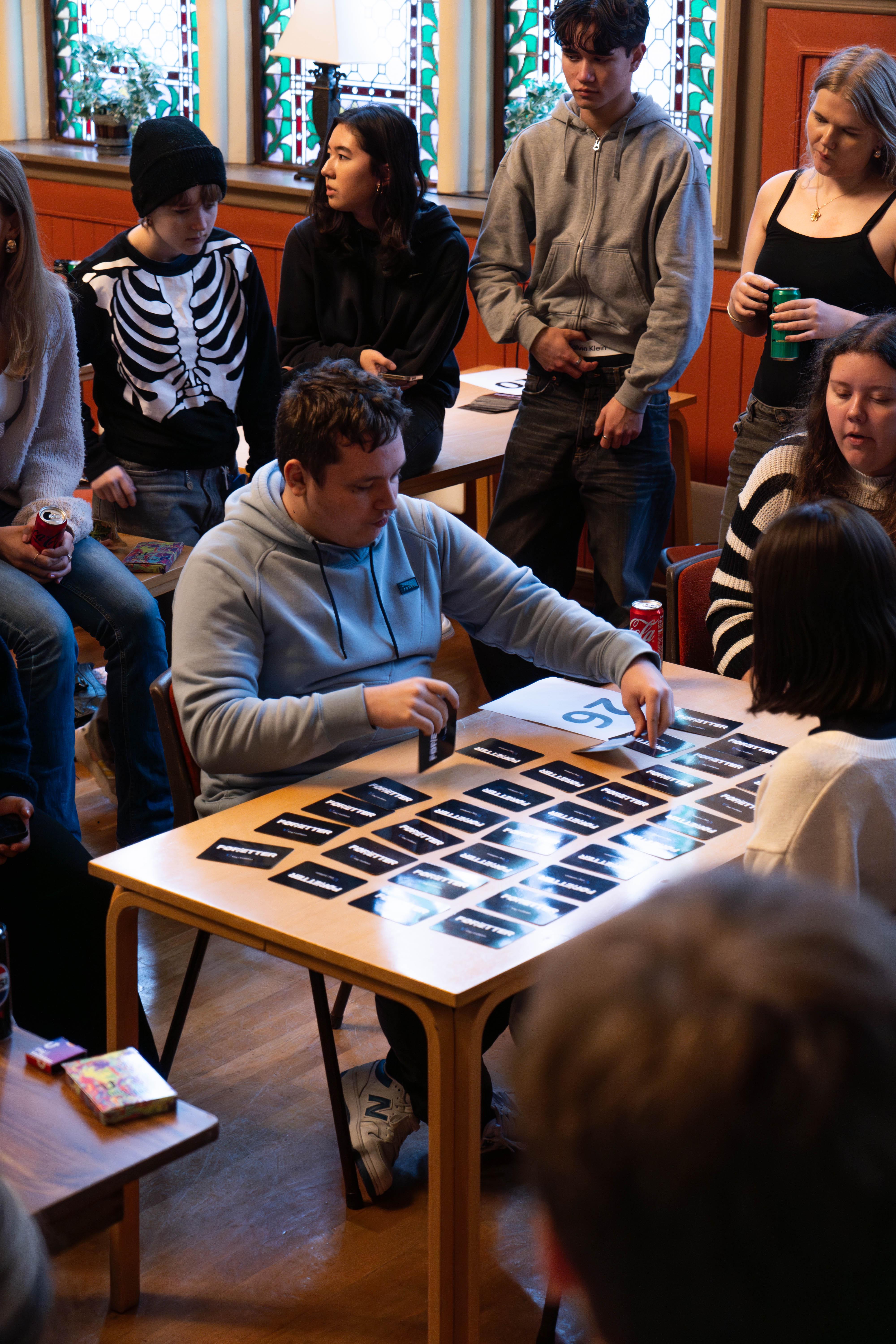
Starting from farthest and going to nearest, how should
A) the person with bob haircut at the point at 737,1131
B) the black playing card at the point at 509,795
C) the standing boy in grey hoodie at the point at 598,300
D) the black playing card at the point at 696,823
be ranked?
1. the standing boy in grey hoodie at the point at 598,300
2. the black playing card at the point at 509,795
3. the black playing card at the point at 696,823
4. the person with bob haircut at the point at 737,1131

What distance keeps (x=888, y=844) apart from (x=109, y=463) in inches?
94.0

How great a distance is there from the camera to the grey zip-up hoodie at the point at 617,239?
3.32 m

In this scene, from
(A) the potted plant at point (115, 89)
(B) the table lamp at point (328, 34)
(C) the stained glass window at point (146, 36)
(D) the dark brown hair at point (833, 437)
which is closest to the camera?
(D) the dark brown hair at point (833, 437)

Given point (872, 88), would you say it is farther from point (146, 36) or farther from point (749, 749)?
point (146, 36)

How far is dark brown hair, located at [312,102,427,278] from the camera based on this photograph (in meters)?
3.41

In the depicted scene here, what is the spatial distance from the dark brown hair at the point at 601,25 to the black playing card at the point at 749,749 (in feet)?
5.51

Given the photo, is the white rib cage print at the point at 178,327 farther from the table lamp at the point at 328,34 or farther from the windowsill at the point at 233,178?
the table lamp at the point at 328,34

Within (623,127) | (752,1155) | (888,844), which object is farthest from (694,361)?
(752,1155)

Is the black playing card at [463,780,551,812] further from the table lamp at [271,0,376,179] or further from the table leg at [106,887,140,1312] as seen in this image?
the table lamp at [271,0,376,179]

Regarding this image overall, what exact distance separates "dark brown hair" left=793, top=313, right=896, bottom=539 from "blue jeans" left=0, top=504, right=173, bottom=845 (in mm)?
1448

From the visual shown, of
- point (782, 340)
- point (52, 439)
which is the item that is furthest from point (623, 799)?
point (52, 439)

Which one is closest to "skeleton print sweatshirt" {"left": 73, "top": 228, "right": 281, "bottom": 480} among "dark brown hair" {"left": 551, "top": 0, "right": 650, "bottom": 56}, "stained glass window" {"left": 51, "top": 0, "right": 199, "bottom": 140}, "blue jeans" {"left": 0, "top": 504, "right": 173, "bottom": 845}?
"blue jeans" {"left": 0, "top": 504, "right": 173, "bottom": 845}

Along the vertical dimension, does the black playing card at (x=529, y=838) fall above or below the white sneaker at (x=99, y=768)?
above

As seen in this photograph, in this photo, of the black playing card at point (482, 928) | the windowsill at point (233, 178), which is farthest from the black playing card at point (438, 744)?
the windowsill at point (233, 178)
